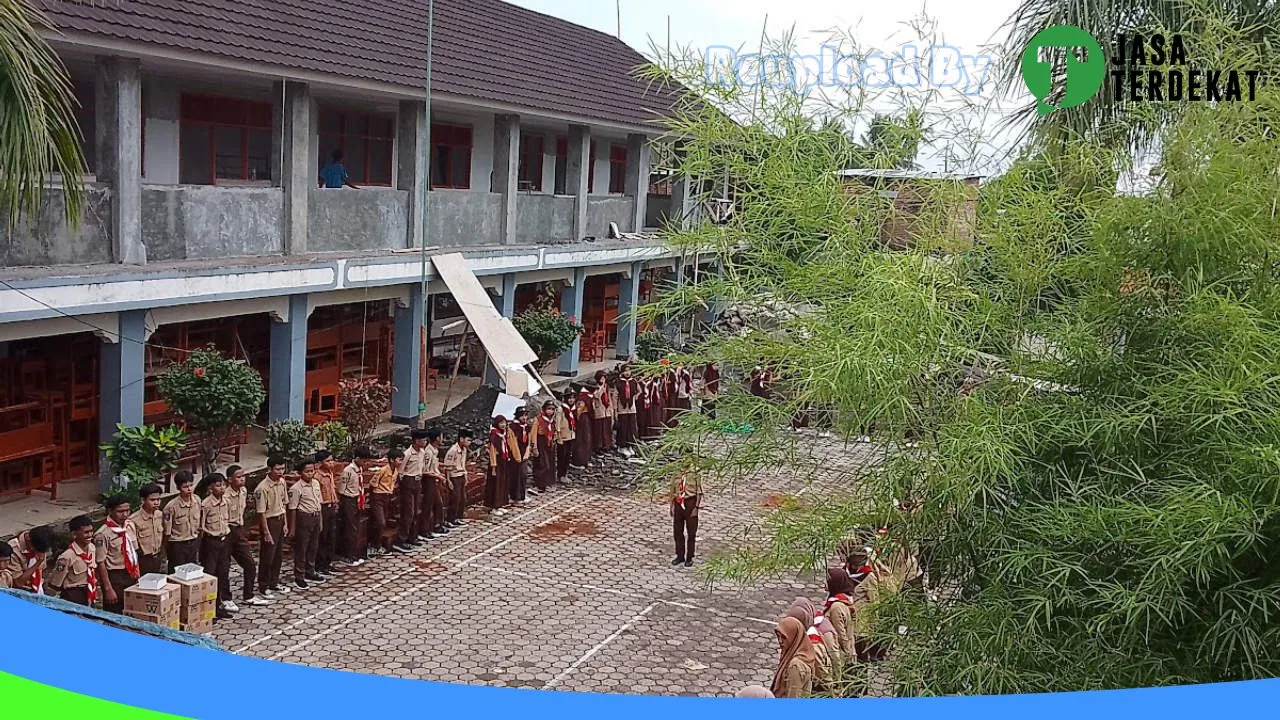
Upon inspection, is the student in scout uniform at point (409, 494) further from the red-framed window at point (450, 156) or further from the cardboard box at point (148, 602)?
the red-framed window at point (450, 156)

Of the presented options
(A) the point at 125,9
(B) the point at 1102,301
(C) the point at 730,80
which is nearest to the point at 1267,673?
(B) the point at 1102,301

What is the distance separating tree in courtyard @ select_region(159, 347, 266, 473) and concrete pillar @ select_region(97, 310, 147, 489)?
0.21m

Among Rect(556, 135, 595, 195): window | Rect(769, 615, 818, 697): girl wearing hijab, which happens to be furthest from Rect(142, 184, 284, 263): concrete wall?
Rect(556, 135, 595, 195): window

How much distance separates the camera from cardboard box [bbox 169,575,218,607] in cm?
647

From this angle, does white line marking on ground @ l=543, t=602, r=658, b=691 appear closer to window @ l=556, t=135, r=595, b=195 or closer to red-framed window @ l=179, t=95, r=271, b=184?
red-framed window @ l=179, t=95, r=271, b=184

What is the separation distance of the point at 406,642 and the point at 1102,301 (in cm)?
445

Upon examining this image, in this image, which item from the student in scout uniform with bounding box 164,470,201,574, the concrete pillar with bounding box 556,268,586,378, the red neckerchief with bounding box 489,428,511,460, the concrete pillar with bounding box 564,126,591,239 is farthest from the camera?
the concrete pillar with bounding box 556,268,586,378

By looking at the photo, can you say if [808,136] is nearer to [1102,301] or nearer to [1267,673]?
[1102,301]

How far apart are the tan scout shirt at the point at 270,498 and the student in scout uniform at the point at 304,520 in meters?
0.10

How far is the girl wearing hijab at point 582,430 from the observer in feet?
37.4

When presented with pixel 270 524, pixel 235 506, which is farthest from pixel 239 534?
pixel 270 524

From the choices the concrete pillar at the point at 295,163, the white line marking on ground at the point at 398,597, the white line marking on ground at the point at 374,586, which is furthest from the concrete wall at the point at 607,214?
the white line marking on ground at the point at 398,597

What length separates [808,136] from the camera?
4777mm

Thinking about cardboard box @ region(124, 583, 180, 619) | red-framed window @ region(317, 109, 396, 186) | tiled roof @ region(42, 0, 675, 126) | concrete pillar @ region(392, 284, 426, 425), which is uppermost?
tiled roof @ region(42, 0, 675, 126)
